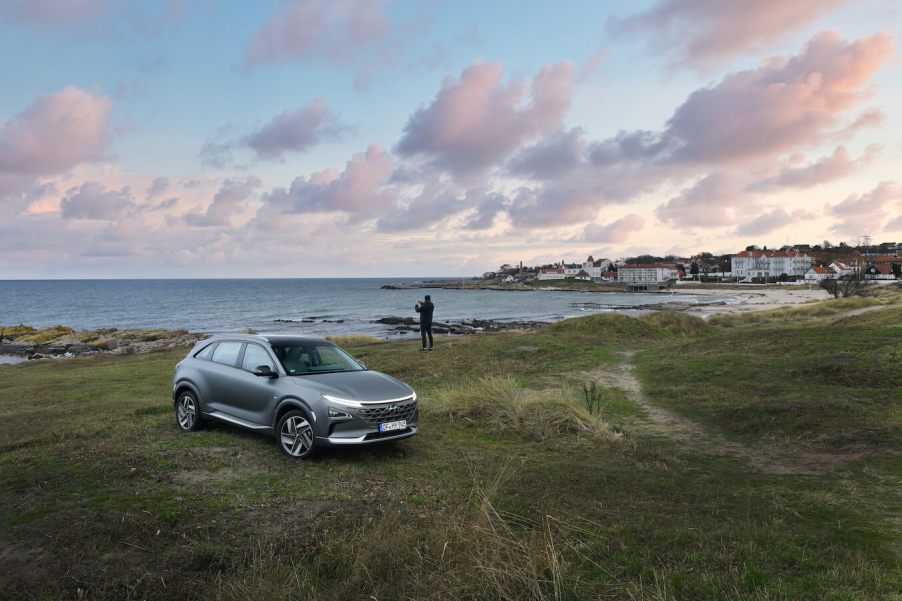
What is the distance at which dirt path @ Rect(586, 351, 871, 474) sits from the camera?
8.48 metres

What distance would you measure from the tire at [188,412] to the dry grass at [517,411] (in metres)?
4.35

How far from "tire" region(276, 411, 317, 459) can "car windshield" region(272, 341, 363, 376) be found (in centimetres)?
70

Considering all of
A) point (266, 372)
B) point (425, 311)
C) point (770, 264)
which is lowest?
point (266, 372)

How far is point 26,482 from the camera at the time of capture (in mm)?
6465

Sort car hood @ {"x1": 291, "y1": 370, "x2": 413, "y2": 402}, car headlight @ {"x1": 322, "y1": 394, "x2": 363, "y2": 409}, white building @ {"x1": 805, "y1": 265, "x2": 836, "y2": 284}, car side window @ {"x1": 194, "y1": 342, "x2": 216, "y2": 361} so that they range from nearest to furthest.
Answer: car headlight @ {"x1": 322, "y1": 394, "x2": 363, "y2": 409} → car hood @ {"x1": 291, "y1": 370, "x2": 413, "y2": 402} → car side window @ {"x1": 194, "y1": 342, "x2": 216, "y2": 361} → white building @ {"x1": 805, "y1": 265, "x2": 836, "y2": 284}

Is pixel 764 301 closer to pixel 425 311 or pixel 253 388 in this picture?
pixel 425 311

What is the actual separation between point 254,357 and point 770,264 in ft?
618

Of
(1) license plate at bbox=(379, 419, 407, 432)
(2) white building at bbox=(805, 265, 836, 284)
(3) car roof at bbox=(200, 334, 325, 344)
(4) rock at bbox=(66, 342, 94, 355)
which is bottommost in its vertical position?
(4) rock at bbox=(66, 342, 94, 355)

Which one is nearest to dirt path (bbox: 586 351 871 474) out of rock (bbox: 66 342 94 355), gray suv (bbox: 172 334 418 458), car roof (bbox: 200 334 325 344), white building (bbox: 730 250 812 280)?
gray suv (bbox: 172 334 418 458)

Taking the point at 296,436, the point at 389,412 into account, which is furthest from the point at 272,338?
the point at 389,412

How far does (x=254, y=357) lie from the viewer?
8.98m

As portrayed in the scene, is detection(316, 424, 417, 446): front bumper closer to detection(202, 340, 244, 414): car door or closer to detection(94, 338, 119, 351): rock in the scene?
detection(202, 340, 244, 414): car door

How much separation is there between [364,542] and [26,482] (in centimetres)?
427

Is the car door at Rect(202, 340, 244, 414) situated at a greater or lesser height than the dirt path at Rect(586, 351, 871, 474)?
greater
